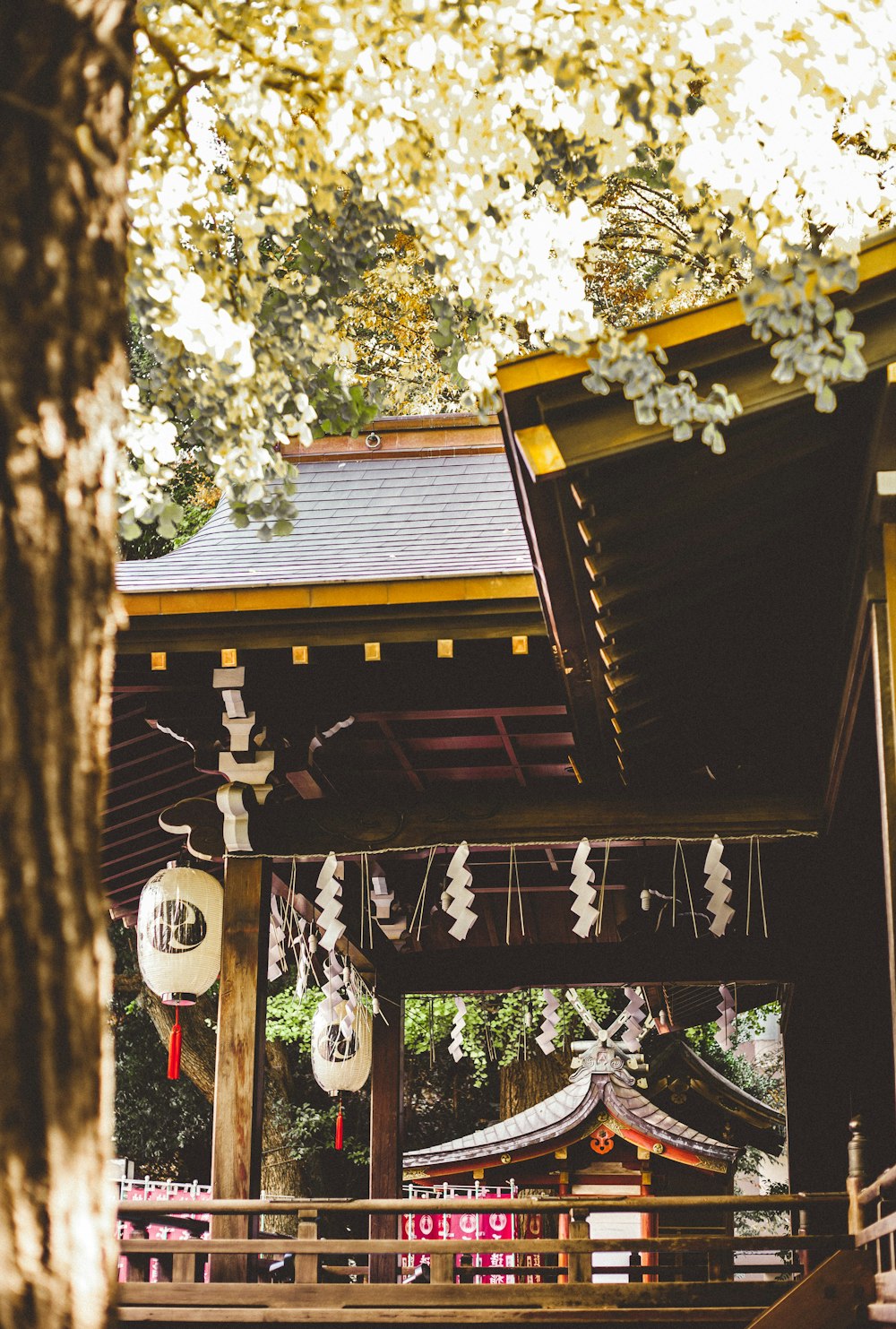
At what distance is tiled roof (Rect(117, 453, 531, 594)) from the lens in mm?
6102

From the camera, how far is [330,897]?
6.51 meters

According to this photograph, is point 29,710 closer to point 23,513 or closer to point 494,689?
point 23,513

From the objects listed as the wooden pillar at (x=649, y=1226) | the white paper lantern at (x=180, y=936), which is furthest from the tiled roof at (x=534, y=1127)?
the white paper lantern at (x=180, y=936)

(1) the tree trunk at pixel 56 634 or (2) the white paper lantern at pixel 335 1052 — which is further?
(2) the white paper lantern at pixel 335 1052

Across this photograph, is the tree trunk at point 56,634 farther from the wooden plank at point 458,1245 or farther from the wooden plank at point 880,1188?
the wooden plank at point 458,1245

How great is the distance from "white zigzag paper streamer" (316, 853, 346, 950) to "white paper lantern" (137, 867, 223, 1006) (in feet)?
1.62

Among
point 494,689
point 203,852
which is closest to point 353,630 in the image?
point 494,689

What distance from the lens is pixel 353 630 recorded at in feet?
18.7

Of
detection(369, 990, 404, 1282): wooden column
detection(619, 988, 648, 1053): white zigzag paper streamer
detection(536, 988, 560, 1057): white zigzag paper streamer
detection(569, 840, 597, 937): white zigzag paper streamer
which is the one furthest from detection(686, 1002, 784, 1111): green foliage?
detection(569, 840, 597, 937): white zigzag paper streamer

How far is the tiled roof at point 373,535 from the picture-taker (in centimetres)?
610

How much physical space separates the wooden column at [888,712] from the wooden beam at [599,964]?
13.8ft

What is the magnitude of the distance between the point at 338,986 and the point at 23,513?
24.0 ft

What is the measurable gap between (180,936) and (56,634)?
475 centimetres

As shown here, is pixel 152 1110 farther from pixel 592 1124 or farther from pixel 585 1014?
pixel 592 1124
